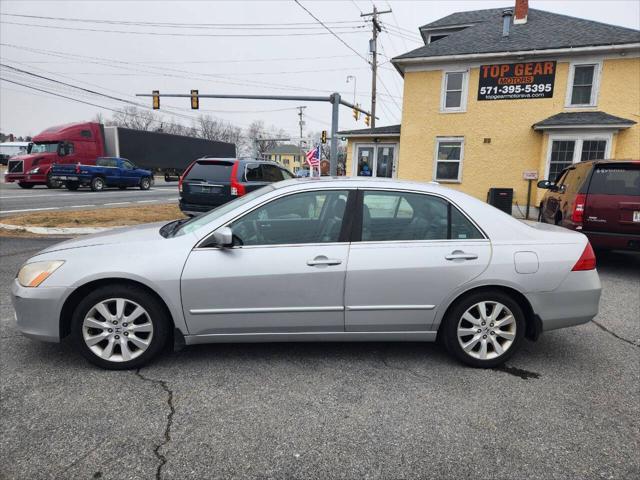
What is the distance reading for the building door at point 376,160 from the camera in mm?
18016

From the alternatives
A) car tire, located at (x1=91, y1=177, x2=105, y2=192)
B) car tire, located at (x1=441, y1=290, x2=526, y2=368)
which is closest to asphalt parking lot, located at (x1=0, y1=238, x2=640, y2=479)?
car tire, located at (x1=441, y1=290, x2=526, y2=368)

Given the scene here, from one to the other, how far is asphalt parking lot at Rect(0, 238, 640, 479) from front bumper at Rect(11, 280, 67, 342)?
11.9 inches

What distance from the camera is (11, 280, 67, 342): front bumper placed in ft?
10.1

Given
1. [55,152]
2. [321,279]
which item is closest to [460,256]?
[321,279]

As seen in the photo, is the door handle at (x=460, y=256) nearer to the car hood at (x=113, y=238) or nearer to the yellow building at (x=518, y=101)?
the car hood at (x=113, y=238)

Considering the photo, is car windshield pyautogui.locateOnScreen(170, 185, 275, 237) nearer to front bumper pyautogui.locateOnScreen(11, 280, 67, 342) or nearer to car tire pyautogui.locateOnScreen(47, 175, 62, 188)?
front bumper pyautogui.locateOnScreen(11, 280, 67, 342)

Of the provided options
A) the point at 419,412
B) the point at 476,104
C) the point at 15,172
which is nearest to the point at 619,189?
the point at 419,412

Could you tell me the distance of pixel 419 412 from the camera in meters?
2.78

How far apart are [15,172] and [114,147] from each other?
5.47 metres

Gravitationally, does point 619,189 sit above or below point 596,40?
below

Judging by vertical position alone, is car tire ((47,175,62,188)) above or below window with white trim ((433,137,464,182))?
below

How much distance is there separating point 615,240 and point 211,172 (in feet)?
26.3

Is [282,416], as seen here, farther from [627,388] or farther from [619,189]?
[619,189]

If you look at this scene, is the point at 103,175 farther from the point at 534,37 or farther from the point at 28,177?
the point at 534,37
